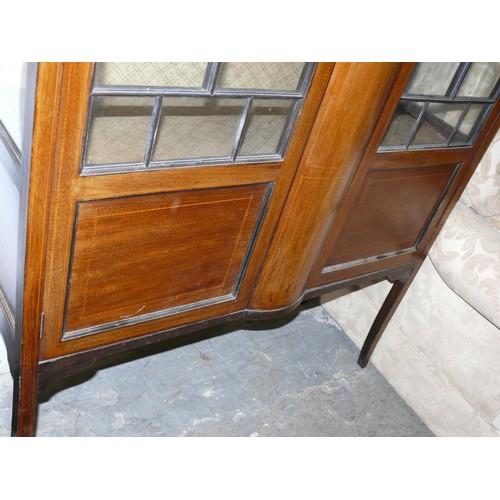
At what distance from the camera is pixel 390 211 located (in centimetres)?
121

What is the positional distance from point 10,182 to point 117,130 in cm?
19

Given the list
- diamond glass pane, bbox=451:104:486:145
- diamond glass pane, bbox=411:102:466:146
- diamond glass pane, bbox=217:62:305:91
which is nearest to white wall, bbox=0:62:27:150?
diamond glass pane, bbox=217:62:305:91

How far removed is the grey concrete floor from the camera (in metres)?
1.30

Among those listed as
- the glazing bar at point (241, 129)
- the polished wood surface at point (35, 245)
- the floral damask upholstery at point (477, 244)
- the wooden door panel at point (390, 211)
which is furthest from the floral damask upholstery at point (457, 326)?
the polished wood surface at point (35, 245)

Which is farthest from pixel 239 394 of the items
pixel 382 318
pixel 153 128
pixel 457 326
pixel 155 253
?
pixel 153 128

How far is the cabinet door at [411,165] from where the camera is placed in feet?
3.33

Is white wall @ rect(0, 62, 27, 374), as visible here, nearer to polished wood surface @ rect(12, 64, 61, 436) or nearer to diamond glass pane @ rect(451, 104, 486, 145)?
polished wood surface @ rect(12, 64, 61, 436)

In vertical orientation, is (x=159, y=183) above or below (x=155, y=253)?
above

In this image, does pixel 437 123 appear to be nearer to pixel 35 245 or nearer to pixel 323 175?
pixel 323 175

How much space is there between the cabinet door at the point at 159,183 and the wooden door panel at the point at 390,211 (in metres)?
0.26

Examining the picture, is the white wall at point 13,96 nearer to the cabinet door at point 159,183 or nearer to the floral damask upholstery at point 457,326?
the cabinet door at point 159,183

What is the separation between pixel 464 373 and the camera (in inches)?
55.5

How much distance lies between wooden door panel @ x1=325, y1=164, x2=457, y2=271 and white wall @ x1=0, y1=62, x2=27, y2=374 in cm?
64

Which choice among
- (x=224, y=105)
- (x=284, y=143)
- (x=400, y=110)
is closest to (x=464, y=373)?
(x=400, y=110)
